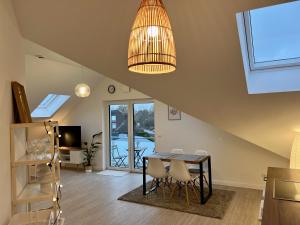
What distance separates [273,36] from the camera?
3018 mm

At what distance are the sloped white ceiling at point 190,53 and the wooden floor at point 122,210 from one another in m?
1.21

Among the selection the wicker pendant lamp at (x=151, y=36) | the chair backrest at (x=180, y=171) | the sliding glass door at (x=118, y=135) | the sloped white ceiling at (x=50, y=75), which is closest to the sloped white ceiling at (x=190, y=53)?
the wicker pendant lamp at (x=151, y=36)

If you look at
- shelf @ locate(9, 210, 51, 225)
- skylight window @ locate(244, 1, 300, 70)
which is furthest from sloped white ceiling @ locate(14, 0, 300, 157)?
shelf @ locate(9, 210, 51, 225)

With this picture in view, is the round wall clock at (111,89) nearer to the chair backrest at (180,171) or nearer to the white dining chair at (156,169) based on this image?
the white dining chair at (156,169)

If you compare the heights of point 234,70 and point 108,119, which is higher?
point 234,70

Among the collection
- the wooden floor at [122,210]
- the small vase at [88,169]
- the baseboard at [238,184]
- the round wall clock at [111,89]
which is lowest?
the wooden floor at [122,210]

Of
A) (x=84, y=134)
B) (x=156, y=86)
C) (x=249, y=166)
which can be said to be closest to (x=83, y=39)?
(x=156, y=86)

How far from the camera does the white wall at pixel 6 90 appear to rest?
1879 millimetres

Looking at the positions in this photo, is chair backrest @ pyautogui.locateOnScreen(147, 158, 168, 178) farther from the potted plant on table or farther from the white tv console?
the white tv console

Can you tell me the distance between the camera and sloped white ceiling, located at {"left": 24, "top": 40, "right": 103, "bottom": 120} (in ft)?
14.8

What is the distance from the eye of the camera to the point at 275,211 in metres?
1.56

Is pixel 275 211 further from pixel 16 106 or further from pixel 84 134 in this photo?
pixel 84 134

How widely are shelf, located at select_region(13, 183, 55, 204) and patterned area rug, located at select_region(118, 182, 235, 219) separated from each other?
2366mm

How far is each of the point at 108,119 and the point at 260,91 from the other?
15.9ft
